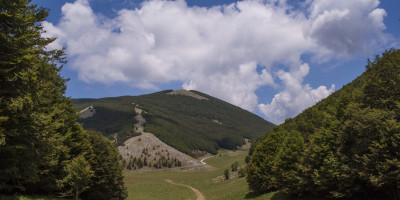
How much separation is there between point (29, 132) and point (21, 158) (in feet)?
6.81

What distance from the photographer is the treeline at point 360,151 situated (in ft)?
79.1

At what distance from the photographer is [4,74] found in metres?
16.4

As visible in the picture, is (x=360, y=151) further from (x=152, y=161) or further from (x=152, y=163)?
(x=152, y=161)

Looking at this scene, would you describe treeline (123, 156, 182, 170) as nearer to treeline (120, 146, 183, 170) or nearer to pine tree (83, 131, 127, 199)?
treeline (120, 146, 183, 170)

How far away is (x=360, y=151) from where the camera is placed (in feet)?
89.8

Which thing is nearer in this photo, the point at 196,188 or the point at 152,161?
the point at 196,188

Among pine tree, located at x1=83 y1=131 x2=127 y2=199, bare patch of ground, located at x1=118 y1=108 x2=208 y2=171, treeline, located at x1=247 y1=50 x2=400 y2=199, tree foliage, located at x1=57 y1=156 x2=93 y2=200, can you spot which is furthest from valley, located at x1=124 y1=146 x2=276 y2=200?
tree foliage, located at x1=57 y1=156 x2=93 y2=200

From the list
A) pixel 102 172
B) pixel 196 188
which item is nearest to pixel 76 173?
pixel 102 172

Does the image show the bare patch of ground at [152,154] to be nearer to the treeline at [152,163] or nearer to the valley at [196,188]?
the treeline at [152,163]

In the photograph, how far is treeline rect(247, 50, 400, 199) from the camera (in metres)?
24.1

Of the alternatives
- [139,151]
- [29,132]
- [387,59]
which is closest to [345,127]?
[387,59]

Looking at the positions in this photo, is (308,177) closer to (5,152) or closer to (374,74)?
(374,74)

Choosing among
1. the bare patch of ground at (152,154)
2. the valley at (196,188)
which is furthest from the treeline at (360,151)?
the bare patch of ground at (152,154)

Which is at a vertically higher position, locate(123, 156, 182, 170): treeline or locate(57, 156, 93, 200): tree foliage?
locate(57, 156, 93, 200): tree foliage
